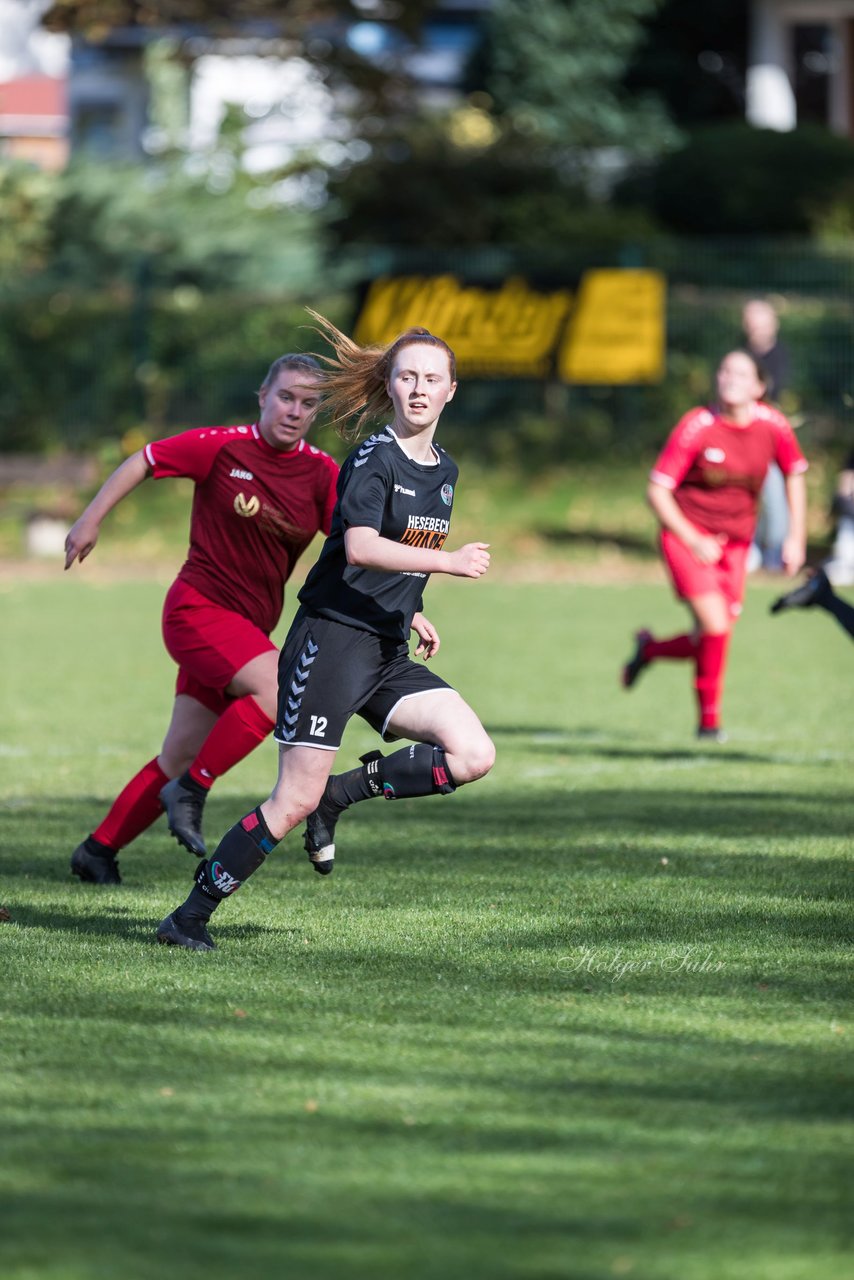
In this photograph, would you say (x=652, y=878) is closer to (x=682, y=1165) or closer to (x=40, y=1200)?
(x=682, y=1165)

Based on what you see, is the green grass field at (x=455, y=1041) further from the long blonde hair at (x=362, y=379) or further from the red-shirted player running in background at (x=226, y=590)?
the long blonde hair at (x=362, y=379)

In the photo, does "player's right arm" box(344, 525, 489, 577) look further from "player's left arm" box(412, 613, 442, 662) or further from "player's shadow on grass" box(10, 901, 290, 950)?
"player's shadow on grass" box(10, 901, 290, 950)

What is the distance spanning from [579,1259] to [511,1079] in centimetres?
110

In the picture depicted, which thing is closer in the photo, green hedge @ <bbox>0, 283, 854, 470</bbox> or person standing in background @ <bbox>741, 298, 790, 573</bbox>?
person standing in background @ <bbox>741, 298, 790, 573</bbox>

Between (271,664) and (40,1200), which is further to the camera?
(271,664)

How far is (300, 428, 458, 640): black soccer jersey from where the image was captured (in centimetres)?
568

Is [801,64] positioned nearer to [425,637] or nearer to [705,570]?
[705,570]

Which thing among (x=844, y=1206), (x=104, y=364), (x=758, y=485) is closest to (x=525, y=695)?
(x=758, y=485)

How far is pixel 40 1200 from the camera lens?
12.2 feet

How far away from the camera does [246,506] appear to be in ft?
23.5

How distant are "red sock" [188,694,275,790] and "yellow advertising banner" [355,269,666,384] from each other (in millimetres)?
17154

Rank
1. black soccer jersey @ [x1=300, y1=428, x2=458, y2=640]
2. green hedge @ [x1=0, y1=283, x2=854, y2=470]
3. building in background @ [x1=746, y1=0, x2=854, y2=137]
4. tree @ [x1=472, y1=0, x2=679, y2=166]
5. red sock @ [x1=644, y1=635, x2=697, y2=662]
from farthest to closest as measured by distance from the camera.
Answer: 1. tree @ [x1=472, y1=0, x2=679, y2=166]
2. building in background @ [x1=746, y1=0, x2=854, y2=137]
3. green hedge @ [x1=0, y1=283, x2=854, y2=470]
4. red sock @ [x1=644, y1=635, x2=697, y2=662]
5. black soccer jersey @ [x1=300, y1=428, x2=458, y2=640]

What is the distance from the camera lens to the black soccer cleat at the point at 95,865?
279 inches

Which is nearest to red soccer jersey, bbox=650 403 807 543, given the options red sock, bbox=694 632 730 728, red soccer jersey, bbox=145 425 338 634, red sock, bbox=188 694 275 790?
red sock, bbox=694 632 730 728
